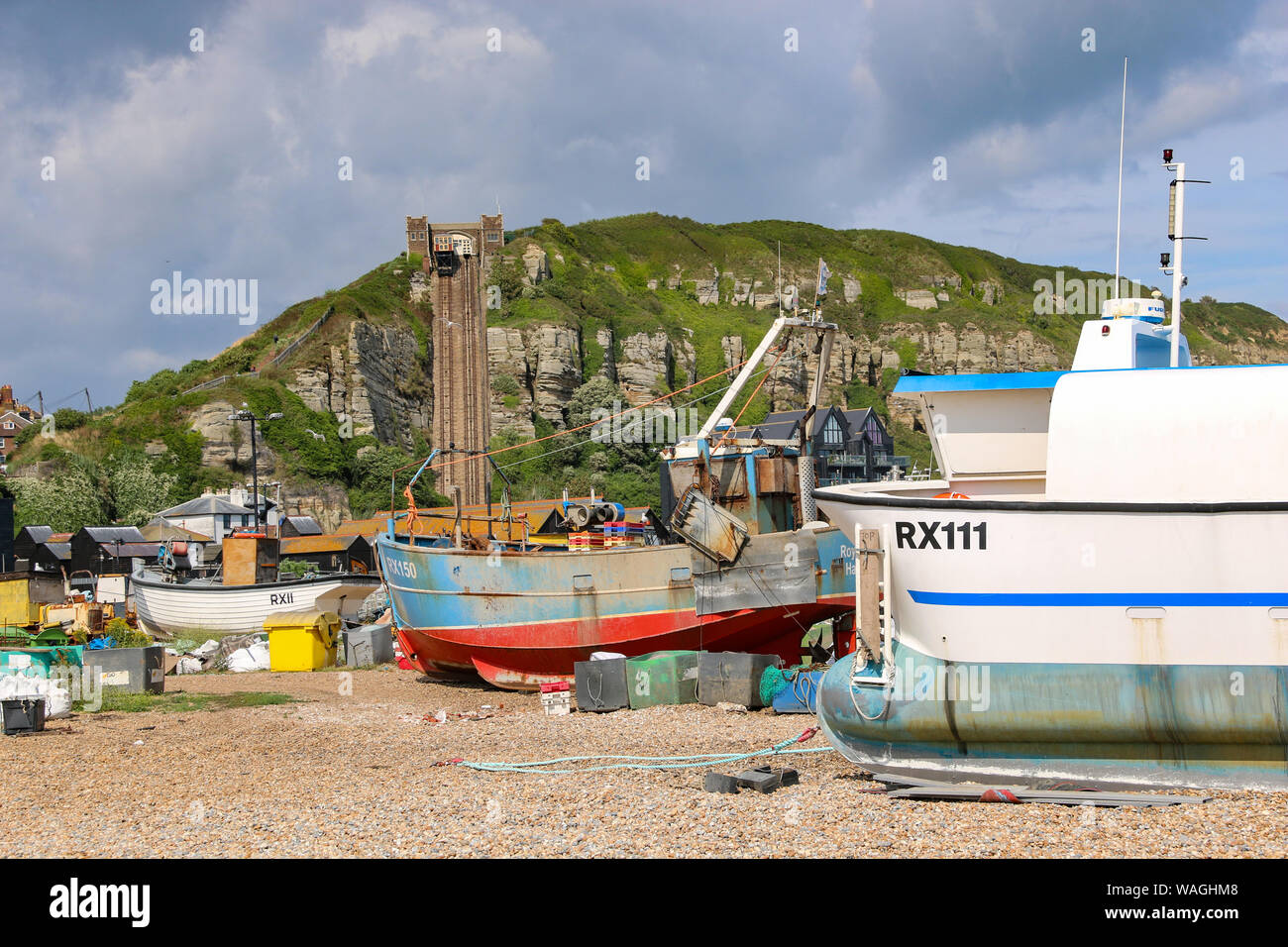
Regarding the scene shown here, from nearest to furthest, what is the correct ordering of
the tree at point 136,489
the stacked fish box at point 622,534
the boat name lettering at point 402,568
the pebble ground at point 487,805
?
the pebble ground at point 487,805, the stacked fish box at point 622,534, the boat name lettering at point 402,568, the tree at point 136,489

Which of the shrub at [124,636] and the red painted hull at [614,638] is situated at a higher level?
the red painted hull at [614,638]

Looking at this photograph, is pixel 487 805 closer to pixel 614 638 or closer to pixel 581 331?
pixel 614 638

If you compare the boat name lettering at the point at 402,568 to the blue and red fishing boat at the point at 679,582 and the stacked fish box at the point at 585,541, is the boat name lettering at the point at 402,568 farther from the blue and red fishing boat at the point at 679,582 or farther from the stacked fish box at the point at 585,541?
the stacked fish box at the point at 585,541

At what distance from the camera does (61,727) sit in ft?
46.7

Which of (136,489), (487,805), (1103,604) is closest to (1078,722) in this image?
(1103,604)

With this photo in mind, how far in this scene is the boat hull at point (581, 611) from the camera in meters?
18.5

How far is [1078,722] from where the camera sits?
31.5 ft

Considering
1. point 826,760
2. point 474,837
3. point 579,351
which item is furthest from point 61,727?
point 579,351

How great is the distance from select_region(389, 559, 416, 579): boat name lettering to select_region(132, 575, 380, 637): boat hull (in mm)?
8870

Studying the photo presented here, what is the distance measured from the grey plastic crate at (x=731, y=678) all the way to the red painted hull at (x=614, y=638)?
8.79 ft

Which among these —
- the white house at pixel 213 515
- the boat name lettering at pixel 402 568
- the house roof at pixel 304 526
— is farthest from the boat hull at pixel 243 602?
the house roof at pixel 304 526

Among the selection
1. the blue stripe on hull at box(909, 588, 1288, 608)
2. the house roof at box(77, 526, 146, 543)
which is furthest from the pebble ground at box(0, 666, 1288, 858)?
the house roof at box(77, 526, 146, 543)
